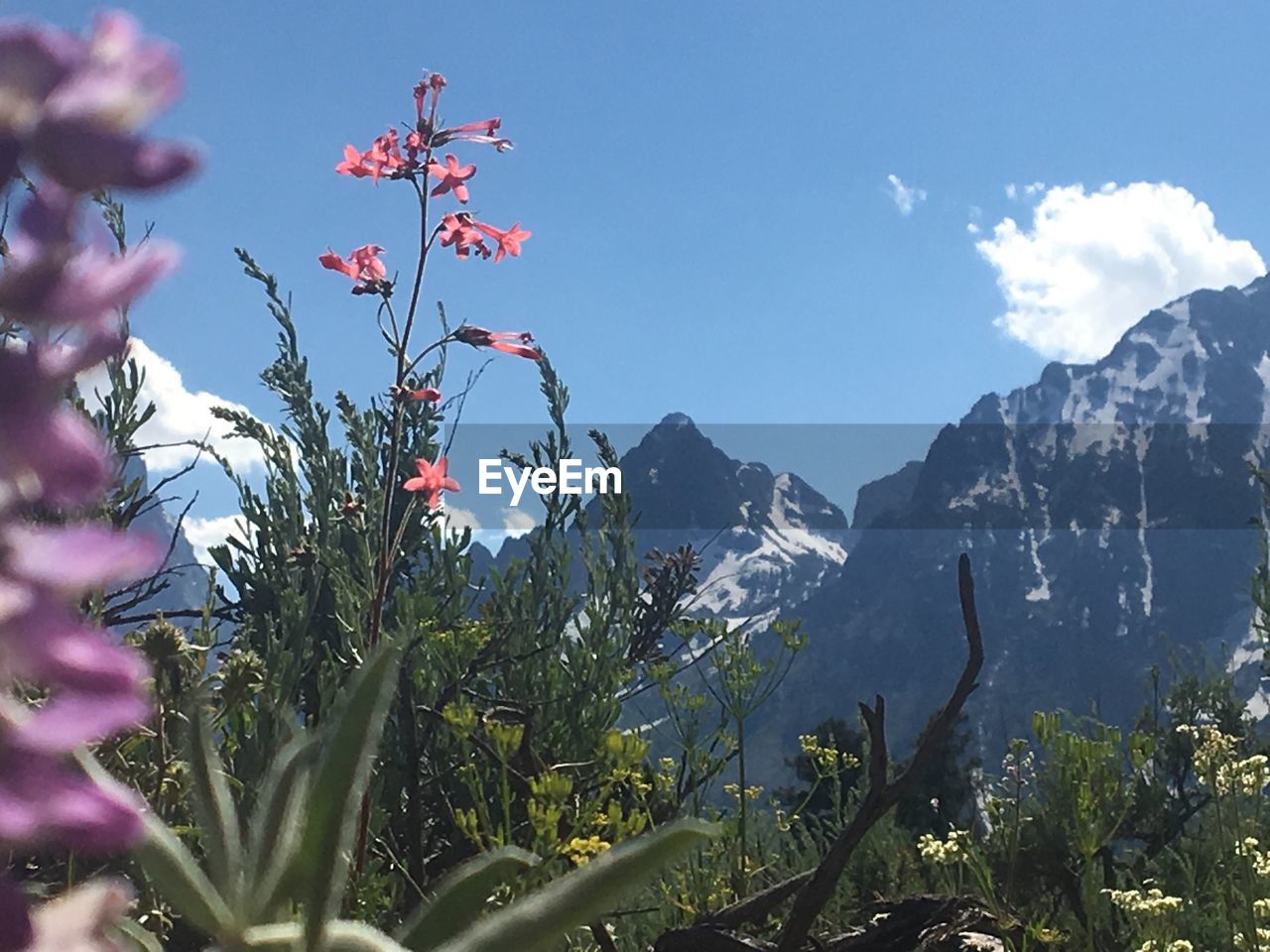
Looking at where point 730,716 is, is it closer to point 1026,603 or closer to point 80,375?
point 80,375

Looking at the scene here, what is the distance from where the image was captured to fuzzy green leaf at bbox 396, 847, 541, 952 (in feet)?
2.82

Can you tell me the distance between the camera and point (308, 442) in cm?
412

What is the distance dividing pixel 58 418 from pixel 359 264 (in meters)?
2.43

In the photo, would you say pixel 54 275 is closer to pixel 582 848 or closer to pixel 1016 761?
pixel 582 848

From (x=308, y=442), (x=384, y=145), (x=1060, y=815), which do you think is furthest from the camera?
(x=308, y=442)

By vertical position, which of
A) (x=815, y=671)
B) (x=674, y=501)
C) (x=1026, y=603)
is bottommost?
(x=815, y=671)

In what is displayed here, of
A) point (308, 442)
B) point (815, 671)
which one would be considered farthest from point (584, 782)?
point (815, 671)

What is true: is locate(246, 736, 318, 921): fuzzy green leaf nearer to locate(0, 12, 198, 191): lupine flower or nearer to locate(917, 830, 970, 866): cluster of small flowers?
locate(0, 12, 198, 191): lupine flower

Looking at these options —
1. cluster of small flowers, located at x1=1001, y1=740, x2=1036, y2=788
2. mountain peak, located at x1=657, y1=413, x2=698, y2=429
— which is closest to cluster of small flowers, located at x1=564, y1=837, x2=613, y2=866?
cluster of small flowers, located at x1=1001, y1=740, x2=1036, y2=788

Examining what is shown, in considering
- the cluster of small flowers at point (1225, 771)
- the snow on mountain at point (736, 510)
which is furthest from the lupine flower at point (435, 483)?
the snow on mountain at point (736, 510)

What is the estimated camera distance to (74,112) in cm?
25

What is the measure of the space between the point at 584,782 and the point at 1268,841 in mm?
1442

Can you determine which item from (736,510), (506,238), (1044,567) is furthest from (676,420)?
(506,238)

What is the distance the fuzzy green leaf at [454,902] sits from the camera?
86 centimetres
